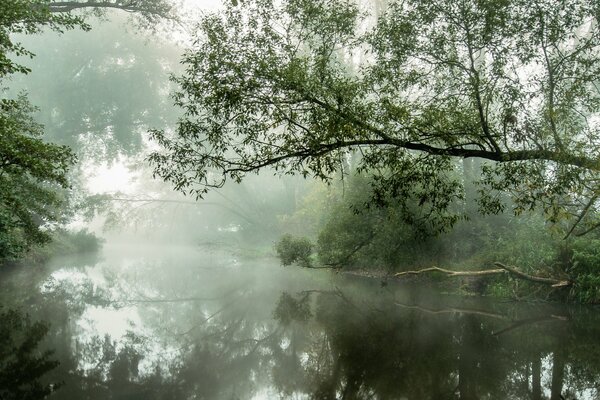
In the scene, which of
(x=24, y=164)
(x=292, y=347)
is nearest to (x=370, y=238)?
(x=292, y=347)

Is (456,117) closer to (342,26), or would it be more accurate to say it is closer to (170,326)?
(342,26)

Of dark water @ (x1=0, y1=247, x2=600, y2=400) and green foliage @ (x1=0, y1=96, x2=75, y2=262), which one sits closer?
dark water @ (x1=0, y1=247, x2=600, y2=400)

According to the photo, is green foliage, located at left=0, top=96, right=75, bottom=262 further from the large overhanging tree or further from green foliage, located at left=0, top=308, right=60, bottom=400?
green foliage, located at left=0, top=308, right=60, bottom=400

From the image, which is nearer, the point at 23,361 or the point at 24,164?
the point at 23,361

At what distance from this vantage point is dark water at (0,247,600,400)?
8422mm

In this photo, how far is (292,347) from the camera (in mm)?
11656

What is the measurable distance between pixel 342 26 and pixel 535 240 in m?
14.4

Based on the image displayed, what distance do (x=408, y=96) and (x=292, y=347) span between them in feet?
22.6

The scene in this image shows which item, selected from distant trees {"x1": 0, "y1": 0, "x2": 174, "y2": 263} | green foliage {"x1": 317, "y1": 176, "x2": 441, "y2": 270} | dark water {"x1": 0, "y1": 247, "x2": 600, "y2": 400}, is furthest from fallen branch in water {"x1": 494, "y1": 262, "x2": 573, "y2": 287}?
distant trees {"x1": 0, "y1": 0, "x2": 174, "y2": 263}

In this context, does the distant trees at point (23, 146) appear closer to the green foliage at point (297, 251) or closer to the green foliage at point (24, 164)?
the green foliage at point (24, 164)

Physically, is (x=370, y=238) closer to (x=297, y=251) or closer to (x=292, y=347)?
(x=297, y=251)

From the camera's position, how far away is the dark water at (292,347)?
8422 mm

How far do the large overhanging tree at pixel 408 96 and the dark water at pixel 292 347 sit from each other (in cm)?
359

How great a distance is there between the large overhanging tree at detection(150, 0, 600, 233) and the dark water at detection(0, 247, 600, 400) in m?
3.59
